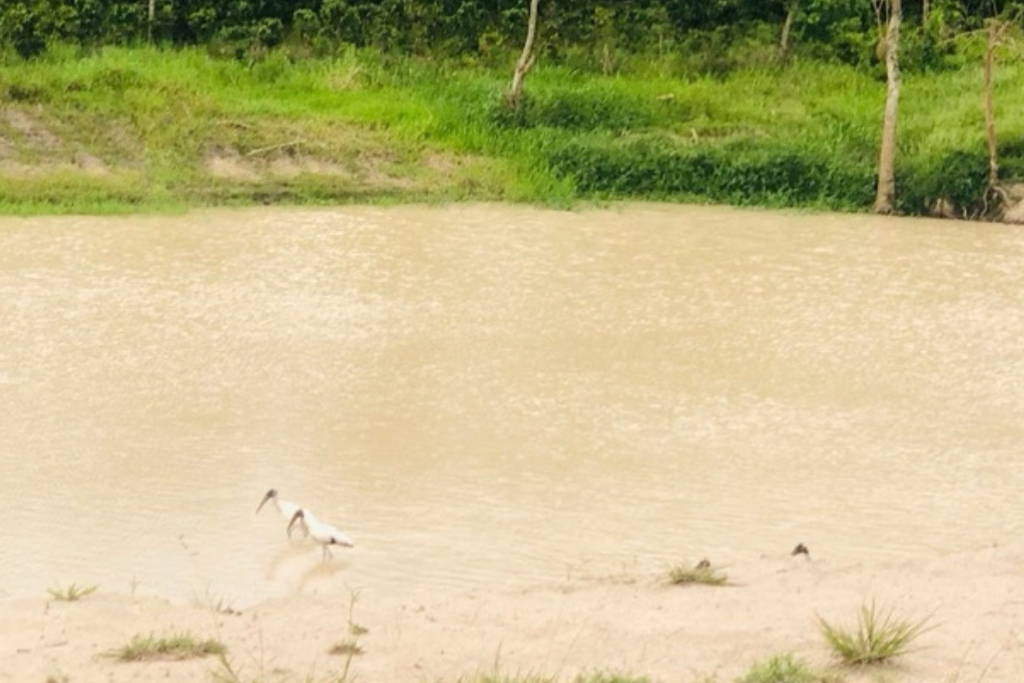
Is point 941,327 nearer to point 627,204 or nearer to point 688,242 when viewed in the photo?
point 688,242

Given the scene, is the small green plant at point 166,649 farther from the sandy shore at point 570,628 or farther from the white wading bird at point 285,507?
the white wading bird at point 285,507

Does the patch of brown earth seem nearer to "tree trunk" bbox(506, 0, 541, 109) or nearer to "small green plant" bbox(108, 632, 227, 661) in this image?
"tree trunk" bbox(506, 0, 541, 109)

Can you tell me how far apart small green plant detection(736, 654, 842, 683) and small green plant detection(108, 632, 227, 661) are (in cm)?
155

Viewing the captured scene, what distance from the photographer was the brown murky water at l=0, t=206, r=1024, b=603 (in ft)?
23.5

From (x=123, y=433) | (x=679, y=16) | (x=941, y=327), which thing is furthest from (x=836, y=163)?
(x=123, y=433)

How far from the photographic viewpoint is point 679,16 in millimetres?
22203

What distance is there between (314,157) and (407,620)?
41.7 ft

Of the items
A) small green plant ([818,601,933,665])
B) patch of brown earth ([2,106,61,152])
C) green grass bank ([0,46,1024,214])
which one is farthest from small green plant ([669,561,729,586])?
patch of brown earth ([2,106,61,152])

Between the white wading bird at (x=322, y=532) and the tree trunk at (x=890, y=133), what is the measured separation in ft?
38.5

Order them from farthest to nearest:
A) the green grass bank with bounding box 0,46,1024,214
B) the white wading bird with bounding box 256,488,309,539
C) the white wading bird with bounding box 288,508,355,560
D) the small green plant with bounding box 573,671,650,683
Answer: the green grass bank with bounding box 0,46,1024,214 → the white wading bird with bounding box 256,488,309,539 → the white wading bird with bounding box 288,508,355,560 → the small green plant with bounding box 573,671,650,683

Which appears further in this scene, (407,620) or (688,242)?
(688,242)

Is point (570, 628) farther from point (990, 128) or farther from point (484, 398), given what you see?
point (990, 128)

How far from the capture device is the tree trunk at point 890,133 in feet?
56.9

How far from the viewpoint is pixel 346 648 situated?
16.9 ft
